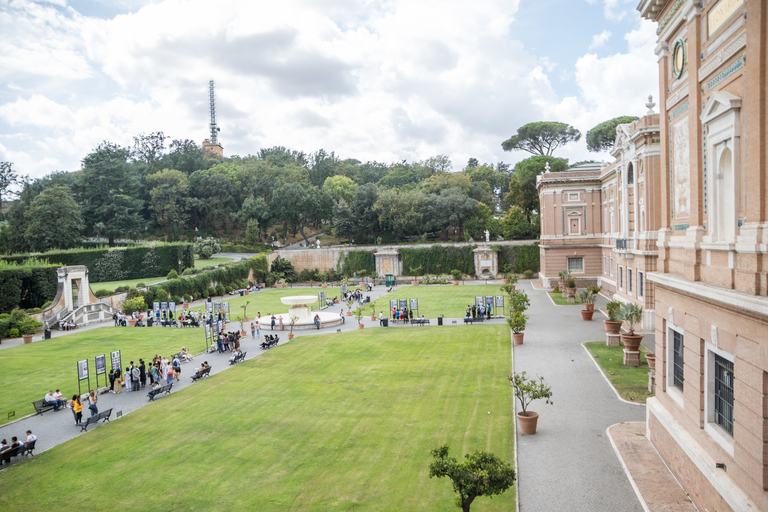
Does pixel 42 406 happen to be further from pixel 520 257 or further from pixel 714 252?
pixel 520 257

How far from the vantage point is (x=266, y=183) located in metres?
85.2

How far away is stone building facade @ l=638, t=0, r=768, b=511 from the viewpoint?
26.1 ft

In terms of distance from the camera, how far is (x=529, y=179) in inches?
2628

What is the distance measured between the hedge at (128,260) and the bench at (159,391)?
40255mm

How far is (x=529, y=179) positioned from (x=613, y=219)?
27352 mm

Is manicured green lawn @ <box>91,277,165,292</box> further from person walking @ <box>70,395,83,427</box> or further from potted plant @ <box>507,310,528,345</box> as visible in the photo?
potted plant @ <box>507,310,528,345</box>

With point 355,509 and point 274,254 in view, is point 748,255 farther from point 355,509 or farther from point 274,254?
point 274,254

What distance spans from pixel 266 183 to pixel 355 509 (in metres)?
78.1

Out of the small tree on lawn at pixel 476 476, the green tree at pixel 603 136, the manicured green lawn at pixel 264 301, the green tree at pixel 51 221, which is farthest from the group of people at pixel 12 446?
the green tree at pixel 603 136

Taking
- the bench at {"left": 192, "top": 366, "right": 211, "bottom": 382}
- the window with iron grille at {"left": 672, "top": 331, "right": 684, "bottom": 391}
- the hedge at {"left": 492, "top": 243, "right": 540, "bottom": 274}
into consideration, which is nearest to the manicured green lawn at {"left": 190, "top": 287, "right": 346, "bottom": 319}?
the bench at {"left": 192, "top": 366, "right": 211, "bottom": 382}

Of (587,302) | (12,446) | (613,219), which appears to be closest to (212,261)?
(613,219)

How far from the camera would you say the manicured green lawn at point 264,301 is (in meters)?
42.2

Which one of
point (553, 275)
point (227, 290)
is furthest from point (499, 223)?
point (227, 290)

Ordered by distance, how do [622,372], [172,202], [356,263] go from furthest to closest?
[172,202] < [356,263] < [622,372]
